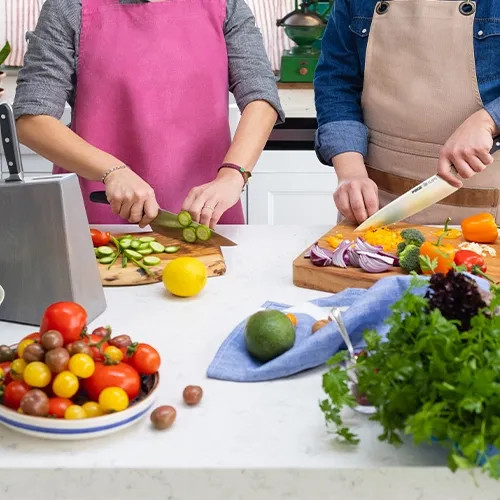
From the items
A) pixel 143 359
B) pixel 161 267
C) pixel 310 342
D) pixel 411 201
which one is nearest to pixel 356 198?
pixel 411 201

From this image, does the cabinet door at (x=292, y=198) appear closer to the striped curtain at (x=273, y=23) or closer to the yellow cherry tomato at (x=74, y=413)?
the striped curtain at (x=273, y=23)

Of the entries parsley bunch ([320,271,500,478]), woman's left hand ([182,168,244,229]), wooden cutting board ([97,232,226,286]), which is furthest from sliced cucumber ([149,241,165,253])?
parsley bunch ([320,271,500,478])

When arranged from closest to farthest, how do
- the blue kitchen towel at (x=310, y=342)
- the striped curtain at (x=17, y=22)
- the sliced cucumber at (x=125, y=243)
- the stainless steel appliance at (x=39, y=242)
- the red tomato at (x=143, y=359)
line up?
the red tomato at (x=143, y=359), the blue kitchen towel at (x=310, y=342), the stainless steel appliance at (x=39, y=242), the sliced cucumber at (x=125, y=243), the striped curtain at (x=17, y=22)

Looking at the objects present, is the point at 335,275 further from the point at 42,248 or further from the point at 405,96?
the point at 405,96

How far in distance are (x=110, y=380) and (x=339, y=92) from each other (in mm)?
1299

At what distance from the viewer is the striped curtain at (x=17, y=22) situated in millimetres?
3820

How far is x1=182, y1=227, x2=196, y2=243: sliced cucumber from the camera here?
1.72 meters

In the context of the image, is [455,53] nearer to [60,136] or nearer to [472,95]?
[472,95]

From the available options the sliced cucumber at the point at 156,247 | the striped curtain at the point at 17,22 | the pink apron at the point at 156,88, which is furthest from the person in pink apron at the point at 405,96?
the striped curtain at the point at 17,22

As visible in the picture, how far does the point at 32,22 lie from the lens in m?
3.83

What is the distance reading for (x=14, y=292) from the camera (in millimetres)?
1334

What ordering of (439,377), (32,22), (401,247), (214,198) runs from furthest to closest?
(32,22), (214,198), (401,247), (439,377)

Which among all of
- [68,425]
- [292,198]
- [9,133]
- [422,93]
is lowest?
[292,198]

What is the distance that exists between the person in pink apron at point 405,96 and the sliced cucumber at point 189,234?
0.35 m
